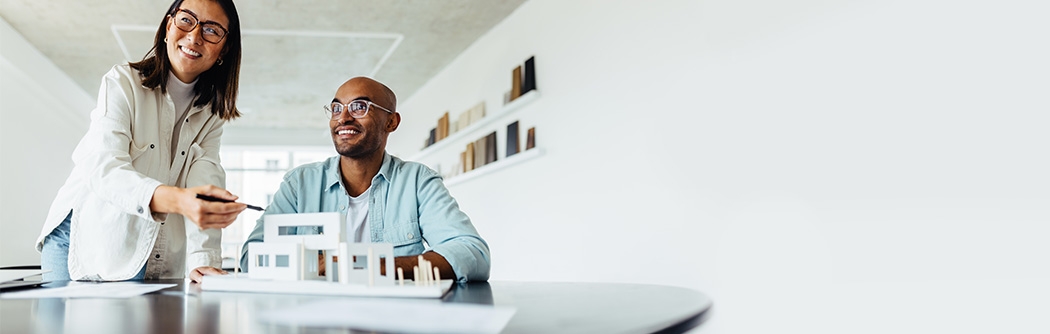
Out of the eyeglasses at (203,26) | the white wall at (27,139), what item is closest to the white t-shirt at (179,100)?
the eyeglasses at (203,26)

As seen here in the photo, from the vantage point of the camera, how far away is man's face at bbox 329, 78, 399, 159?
69.1 inches

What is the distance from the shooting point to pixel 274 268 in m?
1.13

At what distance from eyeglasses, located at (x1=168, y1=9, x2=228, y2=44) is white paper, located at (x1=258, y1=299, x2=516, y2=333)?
872 mm

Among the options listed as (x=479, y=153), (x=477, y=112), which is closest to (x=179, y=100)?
(x=479, y=153)

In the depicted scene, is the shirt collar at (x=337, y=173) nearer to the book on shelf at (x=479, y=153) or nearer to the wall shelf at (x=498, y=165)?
the wall shelf at (x=498, y=165)

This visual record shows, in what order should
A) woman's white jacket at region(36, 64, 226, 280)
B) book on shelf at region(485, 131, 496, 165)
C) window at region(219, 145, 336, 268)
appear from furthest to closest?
window at region(219, 145, 336, 268), book on shelf at region(485, 131, 496, 165), woman's white jacket at region(36, 64, 226, 280)

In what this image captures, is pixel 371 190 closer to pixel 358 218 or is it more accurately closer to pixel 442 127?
pixel 358 218

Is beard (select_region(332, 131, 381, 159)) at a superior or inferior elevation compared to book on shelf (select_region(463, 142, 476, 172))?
inferior

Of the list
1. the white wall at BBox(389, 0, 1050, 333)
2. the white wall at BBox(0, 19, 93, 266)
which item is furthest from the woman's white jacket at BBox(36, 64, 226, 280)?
the white wall at BBox(0, 19, 93, 266)

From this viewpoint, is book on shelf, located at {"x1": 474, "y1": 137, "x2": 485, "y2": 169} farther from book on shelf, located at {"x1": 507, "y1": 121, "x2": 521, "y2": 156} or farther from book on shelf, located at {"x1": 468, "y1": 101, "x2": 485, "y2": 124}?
book on shelf, located at {"x1": 507, "y1": 121, "x2": 521, "y2": 156}

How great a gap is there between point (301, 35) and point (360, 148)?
3356mm

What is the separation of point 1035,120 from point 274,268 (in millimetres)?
1574

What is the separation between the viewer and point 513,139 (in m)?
4.11

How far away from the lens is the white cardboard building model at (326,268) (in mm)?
970
